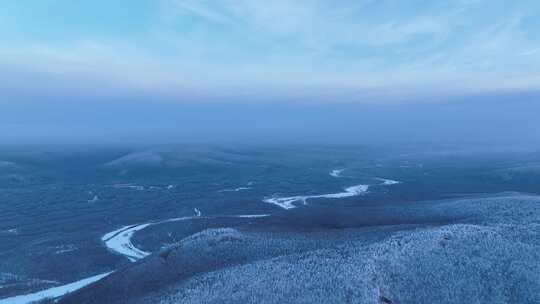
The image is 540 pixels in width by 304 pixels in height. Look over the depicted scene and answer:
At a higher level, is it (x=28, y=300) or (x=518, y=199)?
(x=518, y=199)

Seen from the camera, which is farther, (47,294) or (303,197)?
(303,197)

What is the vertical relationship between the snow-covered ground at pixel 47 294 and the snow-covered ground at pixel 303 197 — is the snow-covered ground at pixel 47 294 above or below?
below

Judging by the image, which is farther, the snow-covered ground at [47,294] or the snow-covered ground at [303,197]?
the snow-covered ground at [303,197]

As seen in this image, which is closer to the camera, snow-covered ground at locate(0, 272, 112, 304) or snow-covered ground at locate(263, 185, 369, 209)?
snow-covered ground at locate(0, 272, 112, 304)

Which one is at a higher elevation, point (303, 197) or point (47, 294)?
point (303, 197)

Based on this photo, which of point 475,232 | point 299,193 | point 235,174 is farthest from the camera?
point 235,174

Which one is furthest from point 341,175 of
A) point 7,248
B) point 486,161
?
point 7,248

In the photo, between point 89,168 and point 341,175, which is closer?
point 341,175

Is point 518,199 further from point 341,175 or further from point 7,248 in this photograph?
point 341,175

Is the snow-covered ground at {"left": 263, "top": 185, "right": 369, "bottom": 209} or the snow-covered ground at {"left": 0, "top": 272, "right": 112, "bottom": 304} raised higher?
the snow-covered ground at {"left": 263, "top": 185, "right": 369, "bottom": 209}

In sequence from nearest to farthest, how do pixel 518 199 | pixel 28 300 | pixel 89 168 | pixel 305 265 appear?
pixel 305 265, pixel 28 300, pixel 518 199, pixel 89 168
